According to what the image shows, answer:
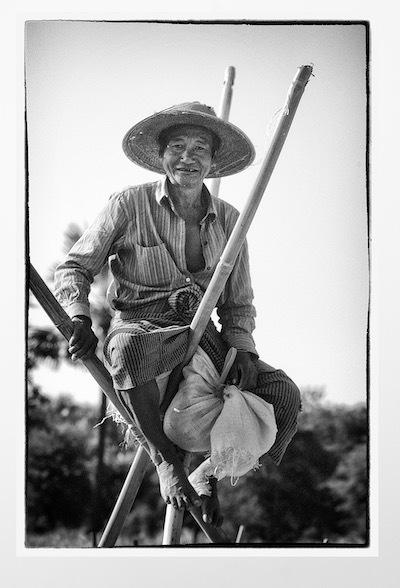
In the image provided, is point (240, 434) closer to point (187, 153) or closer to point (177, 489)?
point (177, 489)

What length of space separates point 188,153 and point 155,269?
293 mm

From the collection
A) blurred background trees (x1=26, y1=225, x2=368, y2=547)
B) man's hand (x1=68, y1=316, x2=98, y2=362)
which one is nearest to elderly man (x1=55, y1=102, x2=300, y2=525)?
man's hand (x1=68, y1=316, x2=98, y2=362)

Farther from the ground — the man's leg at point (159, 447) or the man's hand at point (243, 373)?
the man's hand at point (243, 373)

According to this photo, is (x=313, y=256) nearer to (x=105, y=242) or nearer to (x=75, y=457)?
(x=105, y=242)

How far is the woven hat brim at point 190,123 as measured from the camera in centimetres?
256

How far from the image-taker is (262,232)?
8.80 feet

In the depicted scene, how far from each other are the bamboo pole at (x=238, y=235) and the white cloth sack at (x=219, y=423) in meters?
0.02

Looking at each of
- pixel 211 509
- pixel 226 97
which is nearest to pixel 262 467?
pixel 211 509

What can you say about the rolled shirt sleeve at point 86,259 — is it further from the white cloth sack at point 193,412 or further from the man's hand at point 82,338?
the white cloth sack at point 193,412

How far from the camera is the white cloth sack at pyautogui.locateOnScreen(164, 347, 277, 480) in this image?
244 cm

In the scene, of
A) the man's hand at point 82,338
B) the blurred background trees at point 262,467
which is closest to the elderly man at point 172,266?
the man's hand at point 82,338

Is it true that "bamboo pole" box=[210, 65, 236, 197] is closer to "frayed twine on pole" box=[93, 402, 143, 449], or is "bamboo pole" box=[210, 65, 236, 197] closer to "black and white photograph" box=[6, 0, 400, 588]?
"black and white photograph" box=[6, 0, 400, 588]

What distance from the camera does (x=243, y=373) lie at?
2.54 meters
